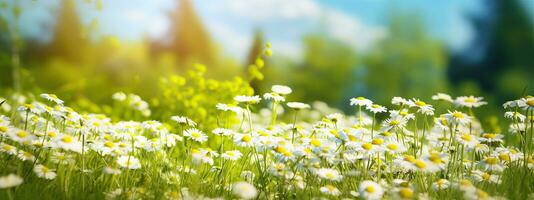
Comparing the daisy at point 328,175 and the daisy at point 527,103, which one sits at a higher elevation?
the daisy at point 527,103

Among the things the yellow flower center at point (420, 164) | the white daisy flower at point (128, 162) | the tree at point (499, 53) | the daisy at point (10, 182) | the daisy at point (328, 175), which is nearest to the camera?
the daisy at point (10, 182)

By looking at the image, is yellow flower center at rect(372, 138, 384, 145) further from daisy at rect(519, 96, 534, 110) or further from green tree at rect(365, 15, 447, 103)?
green tree at rect(365, 15, 447, 103)

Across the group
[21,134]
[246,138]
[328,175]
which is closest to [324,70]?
[246,138]

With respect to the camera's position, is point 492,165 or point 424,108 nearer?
point 492,165

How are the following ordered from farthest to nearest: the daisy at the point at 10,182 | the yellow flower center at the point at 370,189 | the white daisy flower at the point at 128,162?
the white daisy flower at the point at 128,162, the yellow flower center at the point at 370,189, the daisy at the point at 10,182

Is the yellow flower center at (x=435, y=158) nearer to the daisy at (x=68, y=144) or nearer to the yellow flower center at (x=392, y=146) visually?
the yellow flower center at (x=392, y=146)

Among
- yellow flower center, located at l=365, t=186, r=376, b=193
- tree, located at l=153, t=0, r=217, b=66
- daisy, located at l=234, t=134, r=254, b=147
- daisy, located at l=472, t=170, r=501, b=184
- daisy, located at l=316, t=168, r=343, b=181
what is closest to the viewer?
yellow flower center, located at l=365, t=186, r=376, b=193

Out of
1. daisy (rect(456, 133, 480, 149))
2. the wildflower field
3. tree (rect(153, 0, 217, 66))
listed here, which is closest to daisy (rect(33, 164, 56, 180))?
the wildflower field

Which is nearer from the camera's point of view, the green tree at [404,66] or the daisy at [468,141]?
the daisy at [468,141]

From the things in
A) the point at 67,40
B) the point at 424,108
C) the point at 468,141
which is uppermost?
the point at 67,40

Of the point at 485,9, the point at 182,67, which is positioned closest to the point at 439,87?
the point at 485,9

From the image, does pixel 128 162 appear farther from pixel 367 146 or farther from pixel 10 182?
pixel 367 146

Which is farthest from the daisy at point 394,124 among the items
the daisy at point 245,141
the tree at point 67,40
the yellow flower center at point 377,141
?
the tree at point 67,40

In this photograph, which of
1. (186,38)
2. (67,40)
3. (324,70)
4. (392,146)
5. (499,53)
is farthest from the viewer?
(324,70)
